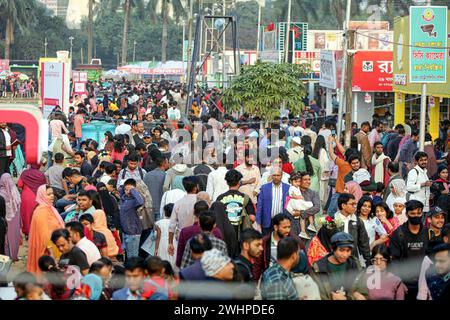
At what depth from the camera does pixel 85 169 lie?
16.1 m

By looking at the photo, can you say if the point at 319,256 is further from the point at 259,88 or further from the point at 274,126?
the point at 259,88

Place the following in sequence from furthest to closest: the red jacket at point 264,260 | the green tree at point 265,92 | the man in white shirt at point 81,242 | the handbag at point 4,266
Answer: the green tree at point 265,92, the red jacket at point 264,260, the handbag at point 4,266, the man in white shirt at point 81,242

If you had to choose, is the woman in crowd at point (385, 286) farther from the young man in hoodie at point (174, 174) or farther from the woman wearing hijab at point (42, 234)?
the young man in hoodie at point (174, 174)

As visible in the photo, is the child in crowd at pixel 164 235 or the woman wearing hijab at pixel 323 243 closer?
the woman wearing hijab at pixel 323 243

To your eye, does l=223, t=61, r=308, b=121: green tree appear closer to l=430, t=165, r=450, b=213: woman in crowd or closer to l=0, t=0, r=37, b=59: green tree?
l=430, t=165, r=450, b=213: woman in crowd

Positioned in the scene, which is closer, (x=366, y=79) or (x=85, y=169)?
(x=85, y=169)

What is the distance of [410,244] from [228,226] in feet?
5.99

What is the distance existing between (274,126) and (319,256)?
15.0 m

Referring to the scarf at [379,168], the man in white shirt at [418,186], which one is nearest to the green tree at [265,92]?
the scarf at [379,168]

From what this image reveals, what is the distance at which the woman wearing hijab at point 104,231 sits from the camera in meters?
11.2

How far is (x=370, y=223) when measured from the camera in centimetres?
1138

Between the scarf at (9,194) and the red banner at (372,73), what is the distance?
2077 cm

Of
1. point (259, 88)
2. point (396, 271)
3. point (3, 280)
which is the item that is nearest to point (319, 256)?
point (396, 271)

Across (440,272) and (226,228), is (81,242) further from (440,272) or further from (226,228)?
(440,272)
